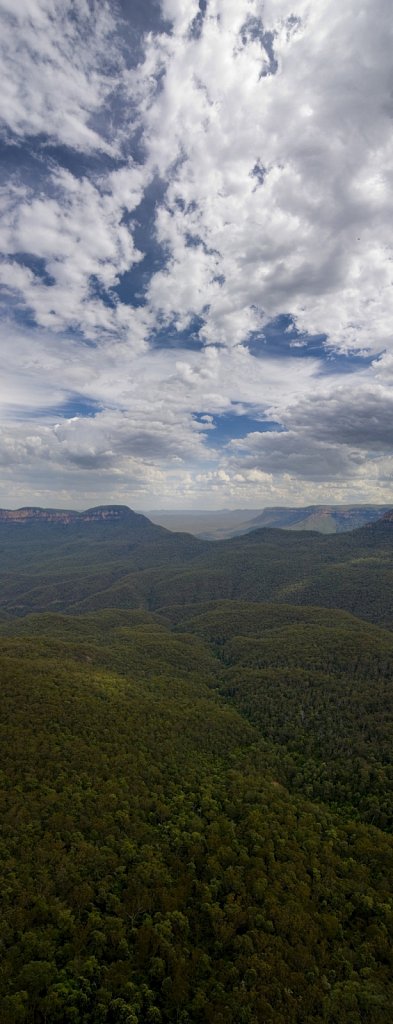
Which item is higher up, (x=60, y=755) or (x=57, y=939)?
(x=60, y=755)

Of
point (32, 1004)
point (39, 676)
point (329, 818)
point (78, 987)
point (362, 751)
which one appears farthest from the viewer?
point (39, 676)

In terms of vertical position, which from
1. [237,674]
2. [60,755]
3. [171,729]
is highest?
[60,755]

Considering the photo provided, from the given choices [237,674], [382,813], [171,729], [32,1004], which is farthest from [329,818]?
[237,674]

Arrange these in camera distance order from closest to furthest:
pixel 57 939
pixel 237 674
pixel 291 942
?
pixel 57 939, pixel 291 942, pixel 237 674

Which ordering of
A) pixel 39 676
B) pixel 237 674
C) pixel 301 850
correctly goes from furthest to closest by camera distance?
pixel 237 674 → pixel 39 676 → pixel 301 850

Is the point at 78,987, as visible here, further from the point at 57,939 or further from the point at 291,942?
the point at 291,942

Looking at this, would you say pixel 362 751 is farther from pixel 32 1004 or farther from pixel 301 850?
pixel 32 1004

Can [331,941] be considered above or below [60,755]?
below

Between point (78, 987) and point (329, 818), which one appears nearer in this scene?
point (78, 987)

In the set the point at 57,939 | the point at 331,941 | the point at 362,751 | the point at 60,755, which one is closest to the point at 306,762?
the point at 362,751
